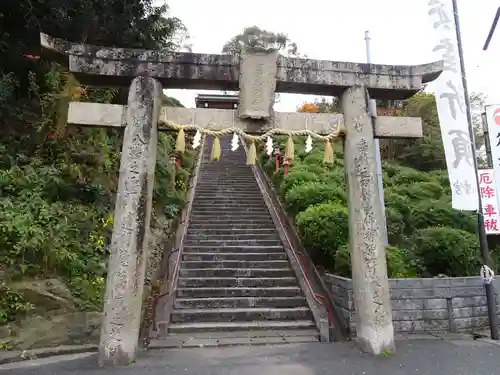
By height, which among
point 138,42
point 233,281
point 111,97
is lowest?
point 233,281

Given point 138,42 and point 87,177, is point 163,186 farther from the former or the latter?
point 138,42

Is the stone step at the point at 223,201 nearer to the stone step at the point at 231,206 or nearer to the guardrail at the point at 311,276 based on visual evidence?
the stone step at the point at 231,206

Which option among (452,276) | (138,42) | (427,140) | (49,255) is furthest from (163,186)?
(427,140)

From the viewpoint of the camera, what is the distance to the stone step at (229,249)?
9.51m

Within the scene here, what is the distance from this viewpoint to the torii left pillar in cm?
540

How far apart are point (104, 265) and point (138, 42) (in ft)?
18.4

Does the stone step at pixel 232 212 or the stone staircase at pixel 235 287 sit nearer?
the stone staircase at pixel 235 287

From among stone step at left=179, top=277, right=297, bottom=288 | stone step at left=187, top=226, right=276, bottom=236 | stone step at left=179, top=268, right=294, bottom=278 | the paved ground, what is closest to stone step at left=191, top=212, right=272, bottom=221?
stone step at left=187, top=226, right=276, bottom=236

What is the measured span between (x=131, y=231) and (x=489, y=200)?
7.01 m

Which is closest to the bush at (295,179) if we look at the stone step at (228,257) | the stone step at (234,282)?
the stone step at (228,257)

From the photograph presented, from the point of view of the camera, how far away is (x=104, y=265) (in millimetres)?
7406

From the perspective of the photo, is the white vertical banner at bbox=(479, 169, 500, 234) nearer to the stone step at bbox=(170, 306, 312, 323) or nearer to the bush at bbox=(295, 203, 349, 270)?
the bush at bbox=(295, 203, 349, 270)

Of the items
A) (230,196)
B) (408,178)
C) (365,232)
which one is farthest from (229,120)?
(408,178)

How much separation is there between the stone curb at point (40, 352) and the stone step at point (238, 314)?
1.63m
